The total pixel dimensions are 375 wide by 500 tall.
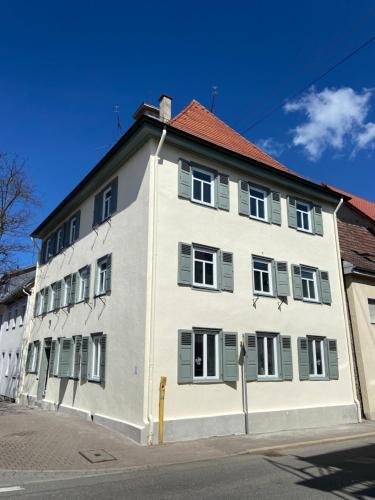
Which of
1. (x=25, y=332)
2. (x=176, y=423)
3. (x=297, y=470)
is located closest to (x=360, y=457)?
(x=297, y=470)

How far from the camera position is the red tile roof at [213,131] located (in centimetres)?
1528

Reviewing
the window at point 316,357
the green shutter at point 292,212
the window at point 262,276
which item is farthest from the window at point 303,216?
the window at point 316,357

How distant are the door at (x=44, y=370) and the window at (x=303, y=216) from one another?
12.5 m

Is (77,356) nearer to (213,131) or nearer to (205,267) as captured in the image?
(205,267)

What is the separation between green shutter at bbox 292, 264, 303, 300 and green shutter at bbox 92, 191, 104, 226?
24.8 ft

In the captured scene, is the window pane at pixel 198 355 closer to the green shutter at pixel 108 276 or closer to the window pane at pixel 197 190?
the green shutter at pixel 108 276

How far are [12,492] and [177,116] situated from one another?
41.9ft

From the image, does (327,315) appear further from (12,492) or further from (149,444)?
(12,492)

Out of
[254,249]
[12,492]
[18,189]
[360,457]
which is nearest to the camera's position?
[12,492]

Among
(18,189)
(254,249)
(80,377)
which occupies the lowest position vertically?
(80,377)

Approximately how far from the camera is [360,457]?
9672 millimetres

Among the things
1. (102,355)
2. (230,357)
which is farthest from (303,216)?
(102,355)

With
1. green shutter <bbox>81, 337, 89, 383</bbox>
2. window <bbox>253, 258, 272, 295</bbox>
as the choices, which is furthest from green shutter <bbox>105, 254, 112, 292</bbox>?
window <bbox>253, 258, 272, 295</bbox>

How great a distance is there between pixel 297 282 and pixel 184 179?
5707mm
